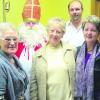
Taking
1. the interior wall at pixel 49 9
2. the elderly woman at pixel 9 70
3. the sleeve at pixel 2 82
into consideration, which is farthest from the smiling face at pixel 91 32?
the interior wall at pixel 49 9

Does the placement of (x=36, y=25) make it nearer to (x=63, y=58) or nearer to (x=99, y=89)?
(x=63, y=58)

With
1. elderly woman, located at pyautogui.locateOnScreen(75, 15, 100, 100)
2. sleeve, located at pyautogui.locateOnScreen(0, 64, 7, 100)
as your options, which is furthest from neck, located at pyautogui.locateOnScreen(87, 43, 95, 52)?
sleeve, located at pyautogui.locateOnScreen(0, 64, 7, 100)

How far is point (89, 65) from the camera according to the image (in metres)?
3.16

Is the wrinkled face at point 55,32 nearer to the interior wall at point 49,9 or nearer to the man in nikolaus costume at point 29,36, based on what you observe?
the man in nikolaus costume at point 29,36

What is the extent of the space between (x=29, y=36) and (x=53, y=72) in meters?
0.82

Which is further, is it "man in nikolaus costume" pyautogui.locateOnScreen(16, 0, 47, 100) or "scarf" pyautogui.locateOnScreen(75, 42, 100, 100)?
"man in nikolaus costume" pyautogui.locateOnScreen(16, 0, 47, 100)

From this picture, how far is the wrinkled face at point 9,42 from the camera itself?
2.76m

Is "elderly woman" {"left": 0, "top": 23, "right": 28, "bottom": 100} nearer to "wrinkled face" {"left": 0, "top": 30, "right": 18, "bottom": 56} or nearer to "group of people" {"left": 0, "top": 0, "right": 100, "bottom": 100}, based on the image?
"wrinkled face" {"left": 0, "top": 30, "right": 18, "bottom": 56}

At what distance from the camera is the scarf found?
10.3 ft

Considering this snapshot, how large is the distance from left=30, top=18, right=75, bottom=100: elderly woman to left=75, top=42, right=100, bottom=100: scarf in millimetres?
58

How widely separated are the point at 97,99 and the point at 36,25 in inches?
46.7

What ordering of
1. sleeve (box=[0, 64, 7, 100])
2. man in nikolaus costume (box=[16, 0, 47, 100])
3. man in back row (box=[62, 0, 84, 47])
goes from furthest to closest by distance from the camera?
man in back row (box=[62, 0, 84, 47]), man in nikolaus costume (box=[16, 0, 47, 100]), sleeve (box=[0, 64, 7, 100])

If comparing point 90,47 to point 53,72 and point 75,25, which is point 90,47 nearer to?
point 53,72

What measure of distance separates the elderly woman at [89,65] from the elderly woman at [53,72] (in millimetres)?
67
